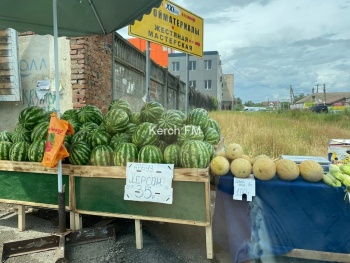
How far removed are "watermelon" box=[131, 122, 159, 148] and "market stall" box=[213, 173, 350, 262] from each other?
0.90 m

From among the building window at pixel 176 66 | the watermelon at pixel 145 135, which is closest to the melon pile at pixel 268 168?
the watermelon at pixel 145 135

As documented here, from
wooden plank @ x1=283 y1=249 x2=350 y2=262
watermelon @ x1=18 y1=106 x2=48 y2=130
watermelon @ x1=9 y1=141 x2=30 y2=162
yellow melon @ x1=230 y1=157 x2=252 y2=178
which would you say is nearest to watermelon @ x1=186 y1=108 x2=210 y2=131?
yellow melon @ x1=230 y1=157 x2=252 y2=178

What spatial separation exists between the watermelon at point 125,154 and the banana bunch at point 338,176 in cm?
199

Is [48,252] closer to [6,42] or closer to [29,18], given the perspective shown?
[29,18]

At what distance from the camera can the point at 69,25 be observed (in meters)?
4.25

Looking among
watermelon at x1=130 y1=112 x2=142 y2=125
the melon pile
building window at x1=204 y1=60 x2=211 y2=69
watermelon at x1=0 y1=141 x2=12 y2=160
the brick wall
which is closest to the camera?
the melon pile

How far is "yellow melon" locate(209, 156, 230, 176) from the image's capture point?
295cm

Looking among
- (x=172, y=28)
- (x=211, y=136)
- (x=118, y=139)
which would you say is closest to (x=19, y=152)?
(x=118, y=139)

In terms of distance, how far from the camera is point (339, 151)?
363 cm

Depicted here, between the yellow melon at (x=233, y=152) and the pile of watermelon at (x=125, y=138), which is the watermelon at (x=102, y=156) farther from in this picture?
the yellow melon at (x=233, y=152)

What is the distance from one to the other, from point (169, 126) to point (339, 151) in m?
2.21

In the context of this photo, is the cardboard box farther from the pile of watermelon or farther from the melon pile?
the pile of watermelon

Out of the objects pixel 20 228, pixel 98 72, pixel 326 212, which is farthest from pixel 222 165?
pixel 98 72

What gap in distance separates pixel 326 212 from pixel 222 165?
1.08m
